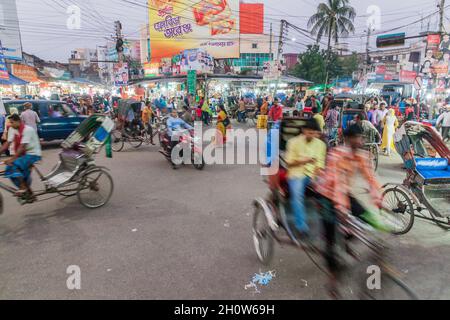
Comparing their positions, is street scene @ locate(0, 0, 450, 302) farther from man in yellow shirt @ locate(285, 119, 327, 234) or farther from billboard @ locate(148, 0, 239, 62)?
billboard @ locate(148, 0, 239, 62)

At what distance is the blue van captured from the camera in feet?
35.4

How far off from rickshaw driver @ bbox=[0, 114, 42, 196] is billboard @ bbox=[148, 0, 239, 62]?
2968 centimetres

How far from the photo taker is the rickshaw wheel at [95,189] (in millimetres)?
5543

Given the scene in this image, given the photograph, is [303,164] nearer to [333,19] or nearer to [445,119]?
[445,119]

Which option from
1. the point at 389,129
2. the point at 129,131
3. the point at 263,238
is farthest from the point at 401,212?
the point at 129,131

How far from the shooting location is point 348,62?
155ft

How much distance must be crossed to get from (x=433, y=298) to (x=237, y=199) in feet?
11.9

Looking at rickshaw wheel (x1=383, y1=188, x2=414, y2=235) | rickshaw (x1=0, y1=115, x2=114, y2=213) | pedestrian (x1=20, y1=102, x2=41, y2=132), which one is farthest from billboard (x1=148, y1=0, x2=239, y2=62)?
rickshaw wheel (x1=383, y1=188, x2=414, y2=235)

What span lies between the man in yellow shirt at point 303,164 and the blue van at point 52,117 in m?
10.5

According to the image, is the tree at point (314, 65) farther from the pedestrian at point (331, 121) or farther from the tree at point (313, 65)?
the pedestrian at point (331, 121)
